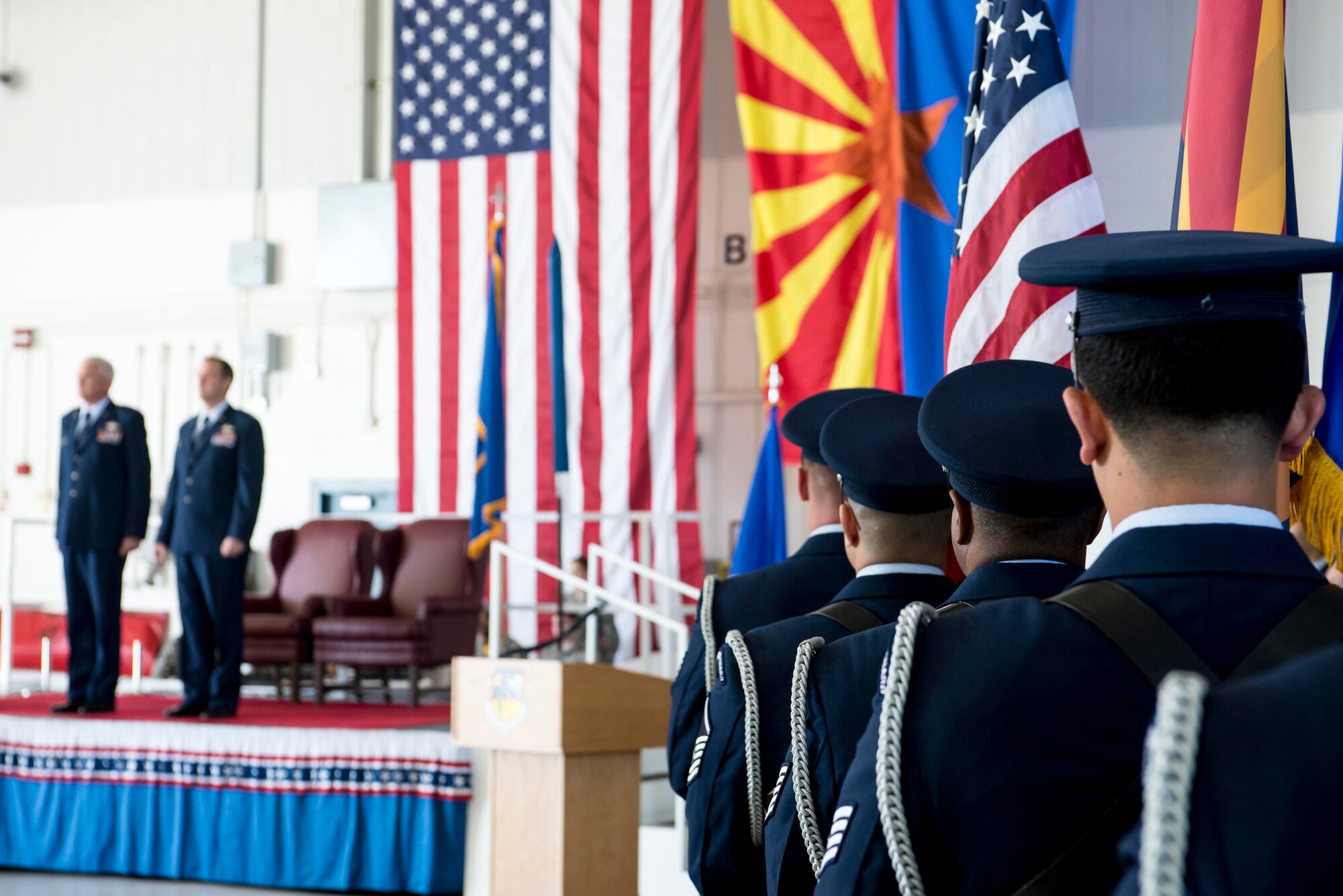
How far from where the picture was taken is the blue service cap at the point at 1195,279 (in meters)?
0.92

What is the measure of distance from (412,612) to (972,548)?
6.99m

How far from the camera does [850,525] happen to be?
189 cm

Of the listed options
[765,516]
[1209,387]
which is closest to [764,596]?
[1209,387]

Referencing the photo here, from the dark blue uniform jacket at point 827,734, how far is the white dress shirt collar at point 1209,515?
0.47m

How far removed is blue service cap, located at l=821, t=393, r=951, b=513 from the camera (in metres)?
1.79

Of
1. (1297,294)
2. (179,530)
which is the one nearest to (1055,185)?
(1297,294)

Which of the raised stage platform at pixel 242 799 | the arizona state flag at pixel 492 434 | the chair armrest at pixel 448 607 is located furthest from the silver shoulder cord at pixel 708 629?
the chair armrest at pixel 448 607

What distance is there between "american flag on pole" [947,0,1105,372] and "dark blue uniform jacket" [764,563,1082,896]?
5.35 feet

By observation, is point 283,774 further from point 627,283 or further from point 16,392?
point 16,392

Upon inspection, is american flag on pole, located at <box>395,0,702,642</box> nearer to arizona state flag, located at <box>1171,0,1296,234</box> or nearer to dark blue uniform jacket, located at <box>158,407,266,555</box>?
dark blue uniform jacket, located at <box>158,407,266,555</box>

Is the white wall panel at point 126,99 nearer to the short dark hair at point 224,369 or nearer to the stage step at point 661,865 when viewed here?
the short dark hair at point 224,369

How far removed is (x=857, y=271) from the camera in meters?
7.05

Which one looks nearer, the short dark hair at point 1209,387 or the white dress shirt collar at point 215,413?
the short dark hair at point 1209,387

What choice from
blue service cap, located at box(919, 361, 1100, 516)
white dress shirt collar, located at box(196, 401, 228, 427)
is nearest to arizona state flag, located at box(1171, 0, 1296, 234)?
blue service cap, located at box(919, 361, 1100, 516)
